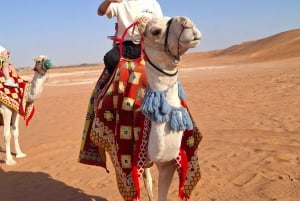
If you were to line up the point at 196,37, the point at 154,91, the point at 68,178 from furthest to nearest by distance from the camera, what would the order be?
the point at 68,178 < the point at 154,91 < the point at 196,37

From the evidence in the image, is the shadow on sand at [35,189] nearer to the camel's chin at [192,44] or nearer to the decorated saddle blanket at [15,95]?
the decorated saddle blanket at [15,95]

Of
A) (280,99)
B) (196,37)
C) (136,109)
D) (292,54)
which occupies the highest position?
(196,37)

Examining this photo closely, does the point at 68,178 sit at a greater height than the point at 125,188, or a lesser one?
lesser

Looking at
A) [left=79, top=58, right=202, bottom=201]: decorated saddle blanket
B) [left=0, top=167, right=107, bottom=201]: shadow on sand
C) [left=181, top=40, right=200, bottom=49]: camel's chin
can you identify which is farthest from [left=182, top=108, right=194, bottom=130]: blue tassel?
[left=0, top=167, right=107, bottom=201]: shadow on sand

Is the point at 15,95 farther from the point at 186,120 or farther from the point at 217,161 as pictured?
the point at 186,120

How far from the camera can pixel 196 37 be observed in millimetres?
2541

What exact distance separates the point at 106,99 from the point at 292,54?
136 ft

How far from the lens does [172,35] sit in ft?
8.76

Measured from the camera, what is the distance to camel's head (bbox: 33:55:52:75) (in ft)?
21.8

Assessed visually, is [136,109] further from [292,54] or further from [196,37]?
[292,54]

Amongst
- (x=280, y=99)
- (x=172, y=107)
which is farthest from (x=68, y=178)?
(x=280, y=99)

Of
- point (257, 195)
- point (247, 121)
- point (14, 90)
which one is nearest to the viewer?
point (257, 195)

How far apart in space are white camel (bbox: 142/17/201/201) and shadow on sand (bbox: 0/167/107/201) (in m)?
2.28

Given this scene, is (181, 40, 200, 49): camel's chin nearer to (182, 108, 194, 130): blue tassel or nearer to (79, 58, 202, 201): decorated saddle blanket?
(182, 108, 194, 130): blue tassel
